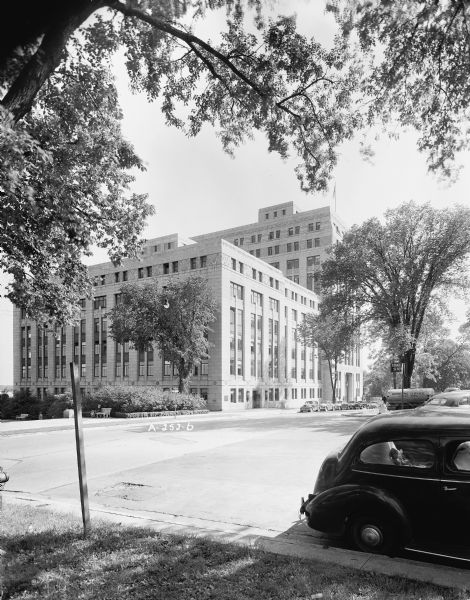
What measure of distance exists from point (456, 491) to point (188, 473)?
6.54m

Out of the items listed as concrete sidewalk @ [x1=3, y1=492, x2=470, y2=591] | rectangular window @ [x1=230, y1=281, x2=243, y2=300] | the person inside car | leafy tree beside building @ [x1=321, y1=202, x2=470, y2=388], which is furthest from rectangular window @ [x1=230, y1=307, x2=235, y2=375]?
the person inside car

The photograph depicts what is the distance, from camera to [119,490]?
27.7ft

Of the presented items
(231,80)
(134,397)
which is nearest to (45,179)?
(231,80)

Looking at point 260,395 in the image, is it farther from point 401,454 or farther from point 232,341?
point 401,454

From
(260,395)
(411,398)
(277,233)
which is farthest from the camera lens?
(277,233)

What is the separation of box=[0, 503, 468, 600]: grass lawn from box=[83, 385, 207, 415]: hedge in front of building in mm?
28995

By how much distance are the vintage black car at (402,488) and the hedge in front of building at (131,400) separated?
29966mm

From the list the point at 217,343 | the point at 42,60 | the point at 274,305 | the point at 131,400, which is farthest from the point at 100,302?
the point at 42,60

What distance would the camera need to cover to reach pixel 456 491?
15.5 ft

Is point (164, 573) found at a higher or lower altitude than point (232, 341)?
lower

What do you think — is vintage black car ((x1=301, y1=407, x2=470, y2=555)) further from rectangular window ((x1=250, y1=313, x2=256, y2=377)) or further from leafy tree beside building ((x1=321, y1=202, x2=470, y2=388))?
rectangular window ((x1=250, y1=313, x2=256, y2=377))

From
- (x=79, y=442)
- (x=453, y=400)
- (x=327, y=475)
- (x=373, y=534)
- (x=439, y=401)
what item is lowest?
(x=439, y=401)

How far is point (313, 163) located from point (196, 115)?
2650mm

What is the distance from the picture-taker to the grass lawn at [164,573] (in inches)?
157
